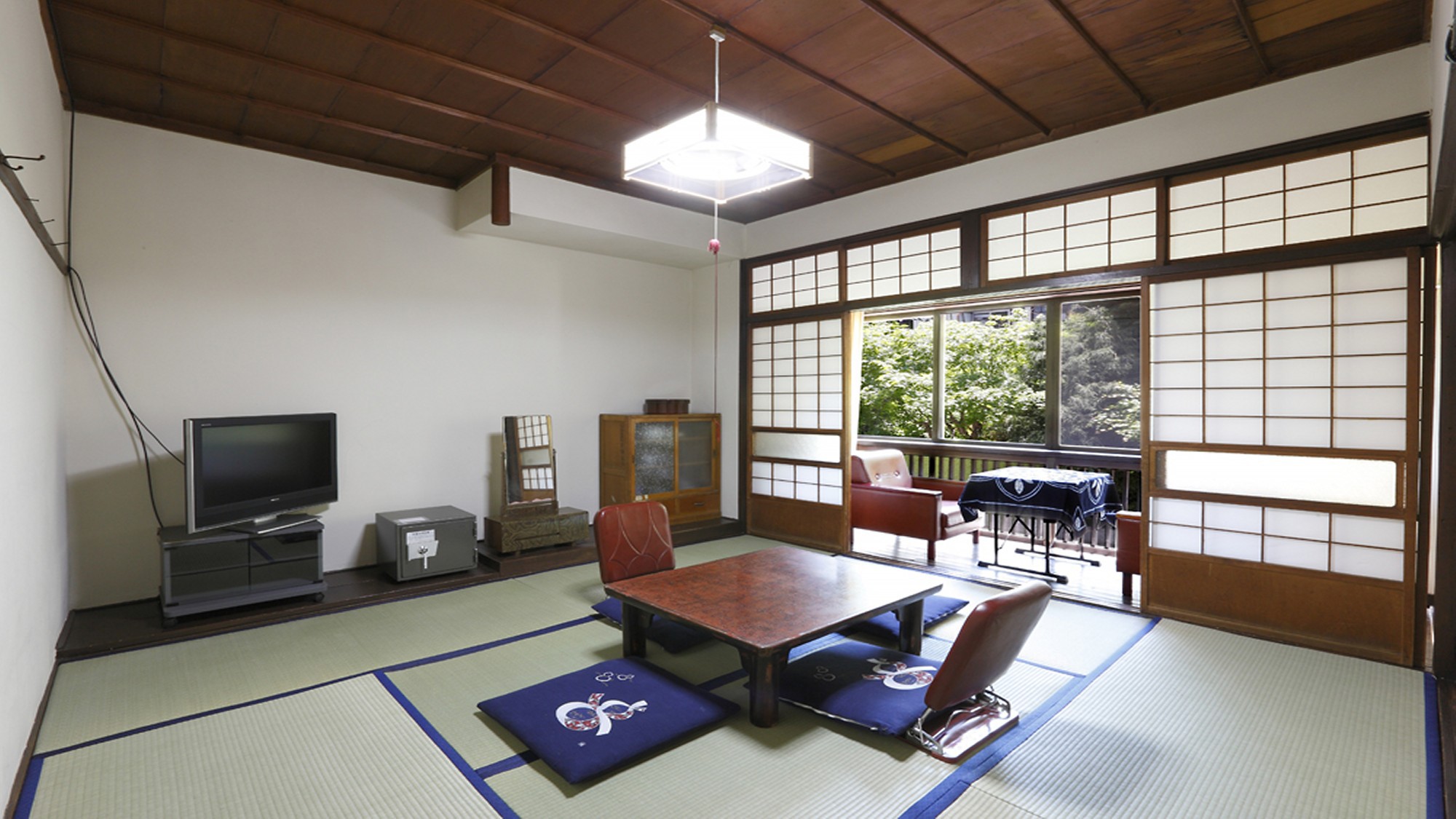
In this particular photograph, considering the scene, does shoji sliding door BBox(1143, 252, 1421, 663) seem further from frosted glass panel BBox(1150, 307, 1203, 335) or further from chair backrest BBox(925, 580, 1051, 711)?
chair backrest BBox(925, 580, 1051, 711)

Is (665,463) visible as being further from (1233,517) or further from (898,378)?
(1233,517)

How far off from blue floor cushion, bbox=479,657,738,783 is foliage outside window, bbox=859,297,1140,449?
15.3 ft

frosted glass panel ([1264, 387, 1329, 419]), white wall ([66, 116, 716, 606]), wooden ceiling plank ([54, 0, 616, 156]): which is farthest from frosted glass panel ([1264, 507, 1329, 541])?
white wall ([66, 116, 716, 606])

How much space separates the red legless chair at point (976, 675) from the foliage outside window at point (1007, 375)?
4.20 metres

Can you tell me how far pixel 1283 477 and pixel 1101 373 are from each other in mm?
2744

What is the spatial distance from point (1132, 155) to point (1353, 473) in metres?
2.06

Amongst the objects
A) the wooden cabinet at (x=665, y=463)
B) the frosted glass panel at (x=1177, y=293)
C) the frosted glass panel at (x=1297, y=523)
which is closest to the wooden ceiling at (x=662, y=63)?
the frosted glass panel at (x=1177, y=293)

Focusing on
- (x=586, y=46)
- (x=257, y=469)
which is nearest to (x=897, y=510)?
(x=586, y=46)

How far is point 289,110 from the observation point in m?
3.88

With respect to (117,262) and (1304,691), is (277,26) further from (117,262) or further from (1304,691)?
(1304,691)

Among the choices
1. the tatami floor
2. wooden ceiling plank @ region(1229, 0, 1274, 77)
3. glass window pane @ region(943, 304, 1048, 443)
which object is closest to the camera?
the tatami floor

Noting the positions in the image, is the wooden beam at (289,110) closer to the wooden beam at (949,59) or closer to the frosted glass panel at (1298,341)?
the wooden beam at (949,59)

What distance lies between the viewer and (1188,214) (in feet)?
12.6

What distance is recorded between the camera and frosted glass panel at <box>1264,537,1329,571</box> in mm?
3443
